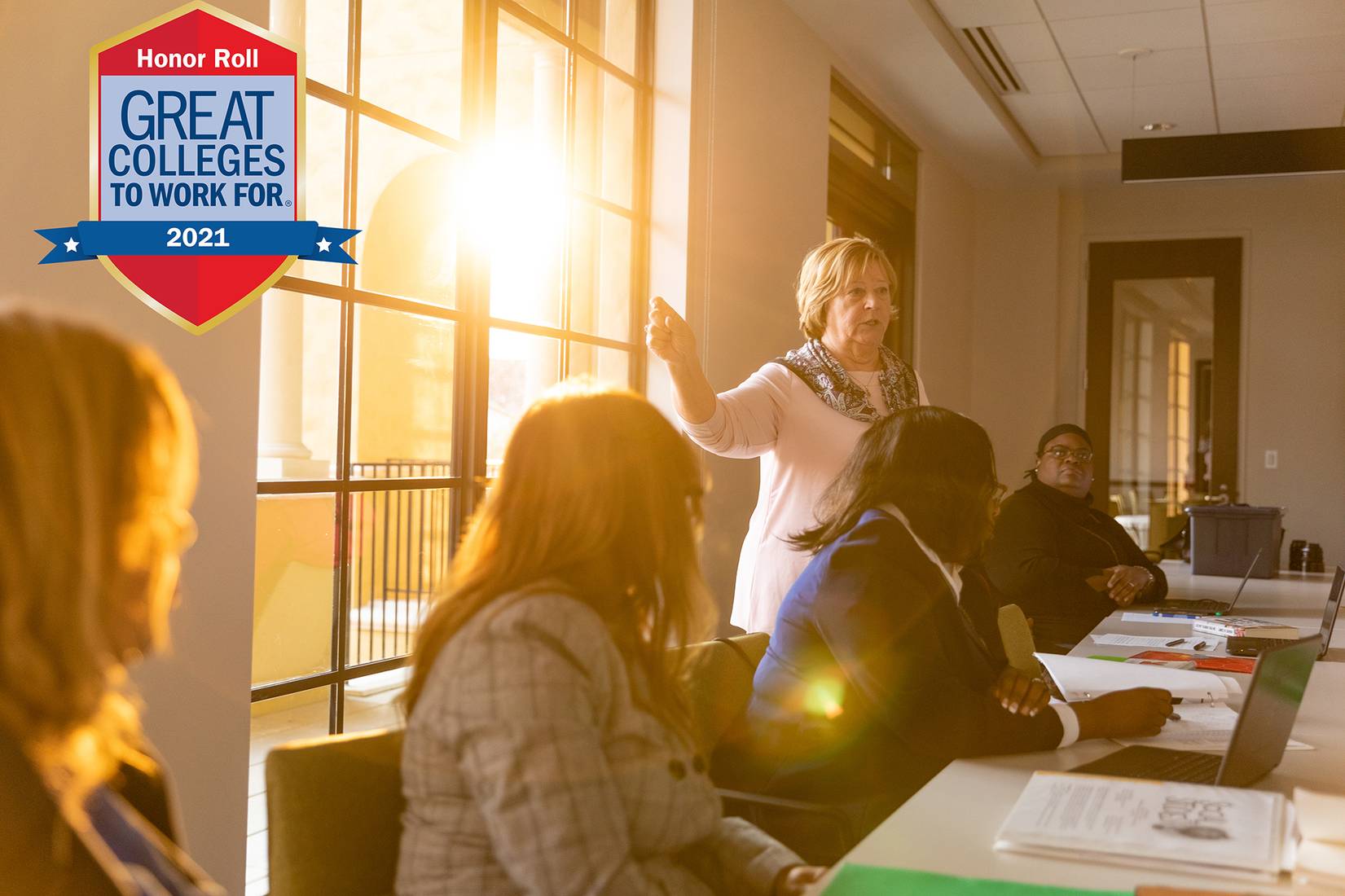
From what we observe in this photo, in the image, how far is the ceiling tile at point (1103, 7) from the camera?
4488mm

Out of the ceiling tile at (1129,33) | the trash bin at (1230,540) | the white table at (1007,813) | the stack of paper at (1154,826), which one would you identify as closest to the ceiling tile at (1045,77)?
the ceiling tile at (1129,33)

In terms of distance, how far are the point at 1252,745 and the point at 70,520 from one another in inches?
53.7

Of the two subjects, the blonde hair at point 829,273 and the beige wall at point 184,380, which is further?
the blonde hair at point 829,273

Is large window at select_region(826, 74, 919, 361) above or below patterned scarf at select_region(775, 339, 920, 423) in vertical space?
above

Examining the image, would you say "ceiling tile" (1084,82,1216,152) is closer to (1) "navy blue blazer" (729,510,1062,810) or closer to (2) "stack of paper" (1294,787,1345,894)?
(1) "navy blue blazer" (729,510,1062,810)

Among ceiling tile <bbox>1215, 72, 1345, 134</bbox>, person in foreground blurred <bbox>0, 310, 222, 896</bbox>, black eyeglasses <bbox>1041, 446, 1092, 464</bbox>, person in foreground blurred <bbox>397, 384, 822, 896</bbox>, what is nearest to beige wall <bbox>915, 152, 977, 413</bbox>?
ceiling tile <bbox>1215, 72, 1345, 134</bbox>

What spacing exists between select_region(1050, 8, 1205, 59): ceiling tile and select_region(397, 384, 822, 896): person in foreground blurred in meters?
4.27

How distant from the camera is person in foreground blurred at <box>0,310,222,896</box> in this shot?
74 centimetres

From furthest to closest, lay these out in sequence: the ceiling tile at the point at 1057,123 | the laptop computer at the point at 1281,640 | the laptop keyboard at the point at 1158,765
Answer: the ceiling tile at the point at 1057,123 < the laptop computer at the point at 1281,640 < the laptop keyboard at the point at 1158,765

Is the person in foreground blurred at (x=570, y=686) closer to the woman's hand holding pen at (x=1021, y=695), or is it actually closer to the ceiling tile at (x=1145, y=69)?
the woman's hand holding pen at (x=1021, y=695)

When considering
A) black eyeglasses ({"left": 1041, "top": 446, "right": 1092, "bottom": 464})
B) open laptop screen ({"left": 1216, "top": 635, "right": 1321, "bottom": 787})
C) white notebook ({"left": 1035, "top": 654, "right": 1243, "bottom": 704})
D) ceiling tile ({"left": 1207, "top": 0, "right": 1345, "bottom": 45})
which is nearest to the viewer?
open laptop screen ({"left": 1216, "top": 635, "right": 1321, "bottom": 787})

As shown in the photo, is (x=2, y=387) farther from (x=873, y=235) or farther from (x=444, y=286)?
(x=873, y=235)

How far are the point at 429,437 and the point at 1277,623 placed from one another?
2254mm

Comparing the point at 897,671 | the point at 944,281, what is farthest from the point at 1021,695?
the point at 944,281
